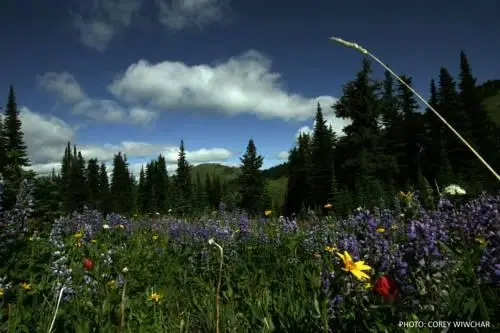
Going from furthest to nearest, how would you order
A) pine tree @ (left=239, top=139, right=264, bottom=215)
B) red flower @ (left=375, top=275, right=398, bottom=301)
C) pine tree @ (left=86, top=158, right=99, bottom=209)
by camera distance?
pine tree @ (left=86, top=158, right=99, bottom=209) → pine tree @ (left=239, top=139, right=264, bottom=215) → red flower @ (left=375, top=275, right=398, bottom=301)

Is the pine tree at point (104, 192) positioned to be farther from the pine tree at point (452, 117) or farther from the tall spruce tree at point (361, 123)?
the pine tree at point (452, 117)

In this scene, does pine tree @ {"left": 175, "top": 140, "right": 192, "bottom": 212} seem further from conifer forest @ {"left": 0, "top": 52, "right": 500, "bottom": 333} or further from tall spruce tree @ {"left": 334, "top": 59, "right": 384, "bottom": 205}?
conifer forest @ {"left": 0, "top": 52, "right": 500, "bottom": 333}

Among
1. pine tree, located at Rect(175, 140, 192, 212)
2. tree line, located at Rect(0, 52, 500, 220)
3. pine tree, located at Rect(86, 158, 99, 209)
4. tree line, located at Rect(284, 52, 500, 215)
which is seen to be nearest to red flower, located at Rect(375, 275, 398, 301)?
tree line, located at Rect(0, 52, 500, 220)

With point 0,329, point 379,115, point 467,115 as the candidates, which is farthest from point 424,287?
point 467,115

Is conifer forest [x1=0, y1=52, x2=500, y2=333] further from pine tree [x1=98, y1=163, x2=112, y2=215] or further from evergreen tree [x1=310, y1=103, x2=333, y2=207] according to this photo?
pine tree [x1=98, y1=163, x2=112, y2=215]

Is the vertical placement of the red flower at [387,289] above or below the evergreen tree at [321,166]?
below

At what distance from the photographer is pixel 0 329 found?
2334 millimetres

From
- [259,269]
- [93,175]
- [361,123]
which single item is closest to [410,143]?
[361,123]

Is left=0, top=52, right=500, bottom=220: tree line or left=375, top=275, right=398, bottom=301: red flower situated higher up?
left=0, top=52, right=500, bottom=220: tree line

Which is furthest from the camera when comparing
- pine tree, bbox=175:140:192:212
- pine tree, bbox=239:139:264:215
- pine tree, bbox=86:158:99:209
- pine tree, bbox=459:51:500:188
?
pine tree, bbox=86:158:99:209

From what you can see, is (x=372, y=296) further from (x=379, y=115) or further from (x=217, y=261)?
(x=379, y=115)

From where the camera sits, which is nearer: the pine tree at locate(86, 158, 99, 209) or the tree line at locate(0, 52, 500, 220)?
the tree line at locate(0, 52, 500, 220)

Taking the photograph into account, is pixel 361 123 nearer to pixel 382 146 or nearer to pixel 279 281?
pixel 382 146

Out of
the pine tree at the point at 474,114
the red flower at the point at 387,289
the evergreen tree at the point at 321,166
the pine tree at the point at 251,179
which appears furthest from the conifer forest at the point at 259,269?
the pine tree at the point at 251,179
